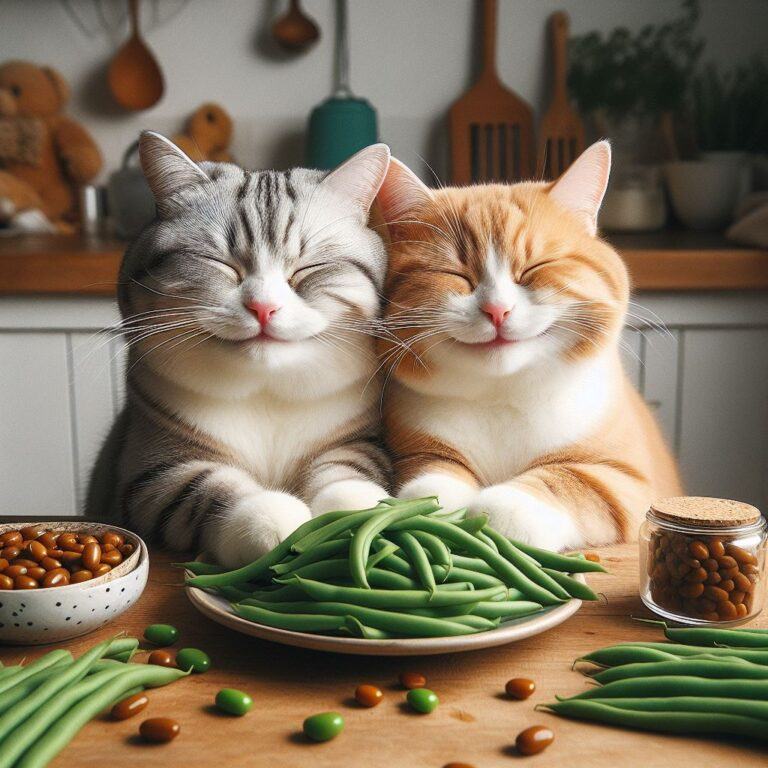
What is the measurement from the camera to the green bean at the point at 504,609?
39.9 inches

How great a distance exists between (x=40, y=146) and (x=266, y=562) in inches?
118

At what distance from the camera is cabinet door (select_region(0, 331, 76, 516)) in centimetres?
283

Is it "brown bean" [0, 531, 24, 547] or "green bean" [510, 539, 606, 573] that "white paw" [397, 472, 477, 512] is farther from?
"brown bean" [0, 531, 24, 547]

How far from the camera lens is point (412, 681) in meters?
0.96

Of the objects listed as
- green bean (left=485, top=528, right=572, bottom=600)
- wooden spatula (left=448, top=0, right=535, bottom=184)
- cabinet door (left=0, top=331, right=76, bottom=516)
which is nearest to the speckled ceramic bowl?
green bean (left=485, top=528, right=572, bottom=600)

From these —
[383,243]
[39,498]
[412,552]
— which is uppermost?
[383,243]

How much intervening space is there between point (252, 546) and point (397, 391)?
0.37 m

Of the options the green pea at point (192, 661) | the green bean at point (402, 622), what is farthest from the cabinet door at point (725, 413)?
the green pea at point (192, 661)

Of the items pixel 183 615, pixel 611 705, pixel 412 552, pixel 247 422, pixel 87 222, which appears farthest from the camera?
pixel 87 222

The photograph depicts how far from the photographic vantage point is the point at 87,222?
3.58 m

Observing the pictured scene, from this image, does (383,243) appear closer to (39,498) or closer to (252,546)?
(252,546)

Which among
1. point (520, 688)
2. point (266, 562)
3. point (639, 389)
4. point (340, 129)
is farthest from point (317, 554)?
point (340, 129)

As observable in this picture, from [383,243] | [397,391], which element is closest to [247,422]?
[397,391]

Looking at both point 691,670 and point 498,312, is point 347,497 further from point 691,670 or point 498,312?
point 691,670
